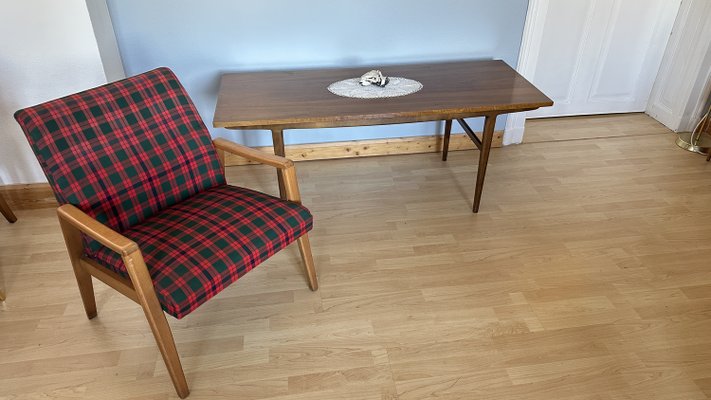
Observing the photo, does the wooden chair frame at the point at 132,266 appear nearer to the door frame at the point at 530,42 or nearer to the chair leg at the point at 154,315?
the chair leg at the point at 154,315

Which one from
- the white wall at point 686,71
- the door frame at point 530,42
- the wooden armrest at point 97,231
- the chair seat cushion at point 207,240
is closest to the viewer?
the wooden armrest at point 97,231

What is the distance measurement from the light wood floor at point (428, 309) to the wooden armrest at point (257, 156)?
55 cm

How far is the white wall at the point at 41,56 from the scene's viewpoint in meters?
1.90

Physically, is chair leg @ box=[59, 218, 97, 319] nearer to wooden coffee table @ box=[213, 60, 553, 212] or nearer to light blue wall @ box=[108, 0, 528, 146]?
wooden coffee table @ box=[213, 60, 553, 212]

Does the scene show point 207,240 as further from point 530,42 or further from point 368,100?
point 530,42

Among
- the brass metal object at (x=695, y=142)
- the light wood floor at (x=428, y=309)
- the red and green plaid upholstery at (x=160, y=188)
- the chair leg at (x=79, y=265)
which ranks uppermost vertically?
Result: the red and green plaid upholstery at (x=160, y=188)

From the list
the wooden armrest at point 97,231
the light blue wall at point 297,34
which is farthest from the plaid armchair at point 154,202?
the light blue wall at point 297,34

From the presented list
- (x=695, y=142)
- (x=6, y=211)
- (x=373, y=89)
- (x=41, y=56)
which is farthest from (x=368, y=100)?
(x=695, y=142)

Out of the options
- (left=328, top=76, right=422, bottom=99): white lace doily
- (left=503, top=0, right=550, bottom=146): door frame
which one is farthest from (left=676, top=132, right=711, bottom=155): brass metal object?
(left=328, top=76, right=422, bottom=99): white lace doily

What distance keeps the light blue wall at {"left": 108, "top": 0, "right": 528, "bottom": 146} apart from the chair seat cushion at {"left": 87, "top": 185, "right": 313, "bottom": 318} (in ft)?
3.18

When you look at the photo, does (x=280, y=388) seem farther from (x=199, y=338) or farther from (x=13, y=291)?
(x=13, y=291)

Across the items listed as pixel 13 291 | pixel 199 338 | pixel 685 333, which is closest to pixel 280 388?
pixel 199 338

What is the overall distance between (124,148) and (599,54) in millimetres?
2820

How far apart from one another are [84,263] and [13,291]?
24.9 inches
